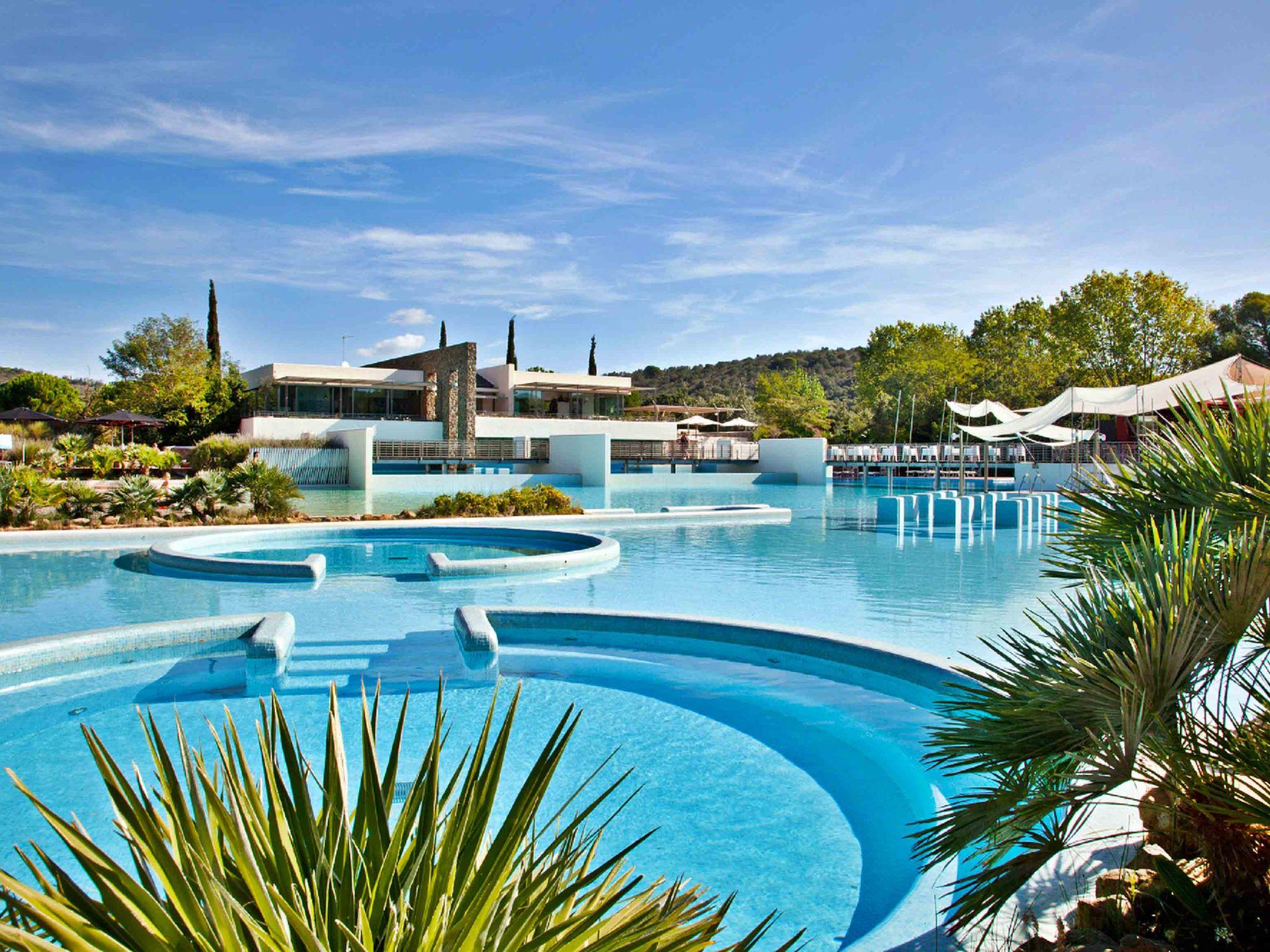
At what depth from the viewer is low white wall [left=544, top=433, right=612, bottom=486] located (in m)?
28.5

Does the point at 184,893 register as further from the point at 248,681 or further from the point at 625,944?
the point at 248,681

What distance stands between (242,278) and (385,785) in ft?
132

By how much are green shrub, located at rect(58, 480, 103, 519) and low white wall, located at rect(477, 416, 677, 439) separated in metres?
21.5

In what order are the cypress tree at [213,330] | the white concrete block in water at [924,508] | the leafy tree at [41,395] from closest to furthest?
the white concrete block in water at [924,508] < the cypress tree at [213,330] < the leafy tree at [41,395]

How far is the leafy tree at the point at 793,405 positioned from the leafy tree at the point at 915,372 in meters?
3.25

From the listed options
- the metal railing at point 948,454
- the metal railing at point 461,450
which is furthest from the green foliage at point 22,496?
the metal railing at point 948,454

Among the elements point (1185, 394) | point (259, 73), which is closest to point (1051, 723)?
point (1185, 394)

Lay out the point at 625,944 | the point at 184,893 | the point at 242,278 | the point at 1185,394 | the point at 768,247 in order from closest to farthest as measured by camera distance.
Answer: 1. the point at 184,893
2. the point at 625,944
3. the point at 1185,394
4. the point at 768,247
5. the point at 242,278

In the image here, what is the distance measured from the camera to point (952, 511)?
58.2 ft

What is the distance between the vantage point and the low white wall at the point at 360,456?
25.8m

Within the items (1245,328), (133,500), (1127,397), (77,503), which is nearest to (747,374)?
(1245,328)

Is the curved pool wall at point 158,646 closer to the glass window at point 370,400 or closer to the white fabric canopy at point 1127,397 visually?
the white fabric canopy at point 1127,397

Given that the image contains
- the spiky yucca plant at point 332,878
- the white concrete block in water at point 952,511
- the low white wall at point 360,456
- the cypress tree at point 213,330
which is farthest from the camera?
the cypress tree at point 213,330

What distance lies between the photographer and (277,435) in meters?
31.5
